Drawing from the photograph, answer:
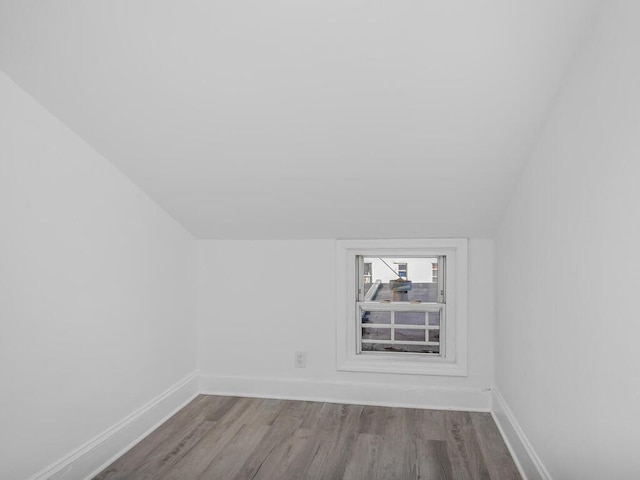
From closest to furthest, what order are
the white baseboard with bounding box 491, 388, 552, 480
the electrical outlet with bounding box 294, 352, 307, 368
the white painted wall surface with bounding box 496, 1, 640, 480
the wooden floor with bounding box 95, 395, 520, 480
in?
the white painted wall surface with bounding box 496, 1, 640, 480, the white baseboard with bounding box 491, 388, 552, 480, the wooden floor with bounding box 95, 395, 520, 480, the electrical outlet with bounding box 294, 352, 307, 368

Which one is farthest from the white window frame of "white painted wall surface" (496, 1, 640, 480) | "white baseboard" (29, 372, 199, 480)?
"white baseboard" (29, 372, 199, 480)

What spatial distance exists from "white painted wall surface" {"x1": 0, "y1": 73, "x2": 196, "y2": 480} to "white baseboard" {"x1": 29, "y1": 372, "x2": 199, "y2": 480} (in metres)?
0.05

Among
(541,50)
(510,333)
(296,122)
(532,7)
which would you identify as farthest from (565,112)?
(510,333)

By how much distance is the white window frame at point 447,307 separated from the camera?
3.35m

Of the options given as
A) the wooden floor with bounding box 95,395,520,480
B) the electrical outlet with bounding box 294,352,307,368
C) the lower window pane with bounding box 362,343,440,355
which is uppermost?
the lower window pane with bounding box 362,343,440,355

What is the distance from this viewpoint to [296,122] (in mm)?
2234

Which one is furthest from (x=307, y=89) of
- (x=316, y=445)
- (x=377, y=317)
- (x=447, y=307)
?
(x=377, y=317)

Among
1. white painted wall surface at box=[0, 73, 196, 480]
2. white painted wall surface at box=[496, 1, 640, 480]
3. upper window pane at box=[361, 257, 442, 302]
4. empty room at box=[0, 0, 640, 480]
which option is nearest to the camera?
white painted wall surface at box=[496, 1, 640, 480]

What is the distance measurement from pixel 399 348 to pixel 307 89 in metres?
2.46

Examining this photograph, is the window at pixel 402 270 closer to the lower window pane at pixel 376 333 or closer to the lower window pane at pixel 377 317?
the lower window pane at pixel 377 317

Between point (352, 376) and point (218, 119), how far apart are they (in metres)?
2.16

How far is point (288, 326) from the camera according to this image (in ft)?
11.7

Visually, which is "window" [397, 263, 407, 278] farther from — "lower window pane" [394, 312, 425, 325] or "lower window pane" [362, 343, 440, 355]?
"lower window pane" [362, 343, 440, 355]

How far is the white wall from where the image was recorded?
131 inches
